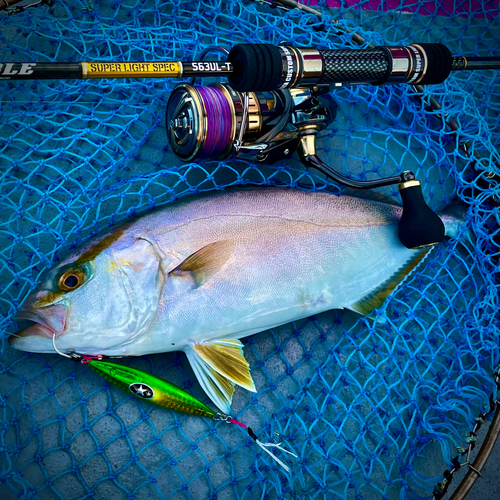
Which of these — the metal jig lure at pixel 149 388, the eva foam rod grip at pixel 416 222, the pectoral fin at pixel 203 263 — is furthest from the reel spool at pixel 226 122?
the metal jig lure at pixel 149 388

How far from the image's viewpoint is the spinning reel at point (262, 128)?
1.42m

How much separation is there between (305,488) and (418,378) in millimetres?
503

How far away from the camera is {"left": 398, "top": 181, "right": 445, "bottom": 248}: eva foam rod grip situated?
152cm

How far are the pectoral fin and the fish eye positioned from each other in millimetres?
235

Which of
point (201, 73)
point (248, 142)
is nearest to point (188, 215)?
point (248, 142)

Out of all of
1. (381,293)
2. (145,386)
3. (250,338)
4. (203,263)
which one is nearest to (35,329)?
(145,386)

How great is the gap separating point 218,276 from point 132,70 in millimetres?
593

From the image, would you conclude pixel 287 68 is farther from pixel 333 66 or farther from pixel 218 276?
pixel 218 276

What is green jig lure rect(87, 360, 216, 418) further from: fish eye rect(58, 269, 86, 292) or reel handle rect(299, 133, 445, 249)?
reel handle rect(299, 133, 445, 249)

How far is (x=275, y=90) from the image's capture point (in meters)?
1.39

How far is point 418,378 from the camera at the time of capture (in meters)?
1.70

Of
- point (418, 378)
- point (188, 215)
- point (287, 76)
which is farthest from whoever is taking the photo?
point (418, 378)

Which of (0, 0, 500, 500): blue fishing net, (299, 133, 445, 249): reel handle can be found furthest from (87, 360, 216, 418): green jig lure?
(299, 133, 445, 249): reel handle

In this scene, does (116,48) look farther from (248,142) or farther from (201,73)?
(248,142)
